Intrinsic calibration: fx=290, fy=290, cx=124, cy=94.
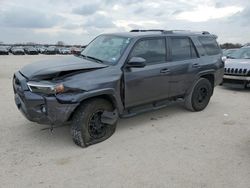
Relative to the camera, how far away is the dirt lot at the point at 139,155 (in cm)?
379

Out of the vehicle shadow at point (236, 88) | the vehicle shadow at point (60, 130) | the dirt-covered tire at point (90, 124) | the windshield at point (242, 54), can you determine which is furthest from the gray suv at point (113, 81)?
the windshield at point (242, 54)

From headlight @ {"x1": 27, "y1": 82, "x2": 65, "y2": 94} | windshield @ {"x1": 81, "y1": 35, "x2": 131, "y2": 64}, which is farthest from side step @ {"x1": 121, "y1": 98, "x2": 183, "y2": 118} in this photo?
headlight @ {"x1": 27, "y1": 82, "x2": 65, "y2": 94}

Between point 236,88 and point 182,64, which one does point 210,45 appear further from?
point 236,88

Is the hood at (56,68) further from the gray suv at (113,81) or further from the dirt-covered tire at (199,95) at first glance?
the dirt-covered tire at (199,95)

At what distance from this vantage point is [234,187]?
362 centimetres

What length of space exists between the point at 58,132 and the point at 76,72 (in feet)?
4.78

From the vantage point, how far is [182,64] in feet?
20.9

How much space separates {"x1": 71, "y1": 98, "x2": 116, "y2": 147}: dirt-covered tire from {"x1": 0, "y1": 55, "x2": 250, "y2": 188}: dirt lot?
14 centimetres

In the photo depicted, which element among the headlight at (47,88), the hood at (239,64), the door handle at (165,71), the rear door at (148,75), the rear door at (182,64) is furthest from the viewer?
the hood at (239,64)

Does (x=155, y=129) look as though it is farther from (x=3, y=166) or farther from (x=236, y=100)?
(x=236, y=100)

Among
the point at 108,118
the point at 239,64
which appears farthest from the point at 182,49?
the point at 239,64

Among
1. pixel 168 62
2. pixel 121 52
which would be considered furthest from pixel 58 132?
pixel 168 62

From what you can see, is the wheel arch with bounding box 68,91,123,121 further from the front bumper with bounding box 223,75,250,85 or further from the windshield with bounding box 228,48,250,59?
the windshield with bounding box 228,48,250,59

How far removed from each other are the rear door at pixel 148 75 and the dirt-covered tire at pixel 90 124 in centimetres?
58
